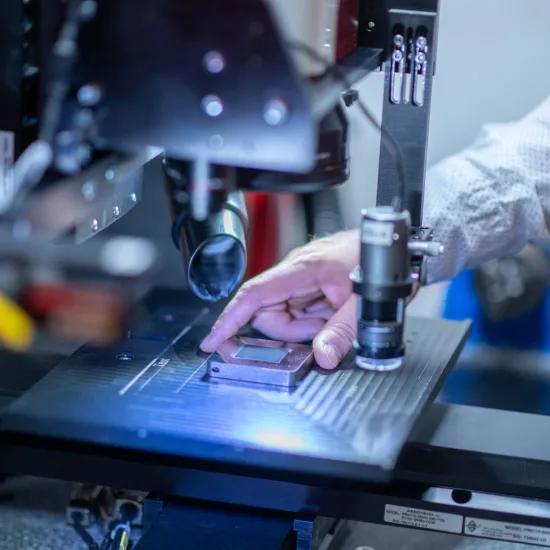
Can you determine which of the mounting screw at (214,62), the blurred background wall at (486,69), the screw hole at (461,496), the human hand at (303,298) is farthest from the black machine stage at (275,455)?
the blurred background wall at (486,69)

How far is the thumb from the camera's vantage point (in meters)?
1.16

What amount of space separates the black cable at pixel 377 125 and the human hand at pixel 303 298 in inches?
8.4

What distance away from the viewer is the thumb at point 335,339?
45.8 inches

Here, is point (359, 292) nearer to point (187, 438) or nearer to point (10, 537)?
point (187, 438)

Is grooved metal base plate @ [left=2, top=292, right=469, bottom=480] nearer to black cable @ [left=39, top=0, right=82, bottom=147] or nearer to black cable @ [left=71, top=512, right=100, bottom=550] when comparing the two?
black cable @ [left=71, top=512, right=100, bottom=550]

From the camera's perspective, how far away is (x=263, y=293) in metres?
1.30

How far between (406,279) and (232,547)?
30 cm

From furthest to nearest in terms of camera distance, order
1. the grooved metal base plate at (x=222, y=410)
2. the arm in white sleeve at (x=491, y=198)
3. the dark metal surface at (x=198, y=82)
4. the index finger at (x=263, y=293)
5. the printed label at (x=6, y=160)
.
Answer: the arm in white sleeve at (x=491, y=198) < the index finger at (x=263, y=293) < the grooved metal base plate at (x=222, y=410) < the printed label at (x=6, y=160) < the dark metal surface at (x=198, y=82)

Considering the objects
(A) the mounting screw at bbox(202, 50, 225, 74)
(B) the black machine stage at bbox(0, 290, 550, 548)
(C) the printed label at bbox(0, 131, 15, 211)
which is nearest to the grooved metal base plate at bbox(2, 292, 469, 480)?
(B) the black machine stage at bbox(0, 290, 550, 548)

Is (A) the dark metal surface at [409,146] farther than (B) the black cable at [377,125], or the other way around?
(A) the dark metal surface at [409,146]

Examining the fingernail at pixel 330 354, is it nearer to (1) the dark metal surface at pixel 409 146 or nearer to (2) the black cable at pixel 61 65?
(1) the dark metal surface at pixel 409 146

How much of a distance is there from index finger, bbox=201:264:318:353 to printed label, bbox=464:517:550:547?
342 mm

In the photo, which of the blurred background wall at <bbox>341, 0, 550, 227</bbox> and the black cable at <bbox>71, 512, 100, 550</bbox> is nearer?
the black cable at <bbox>71, 512, 100, 550</bbox>

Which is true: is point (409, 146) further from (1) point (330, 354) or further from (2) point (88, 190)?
(2) point (88, 190)
